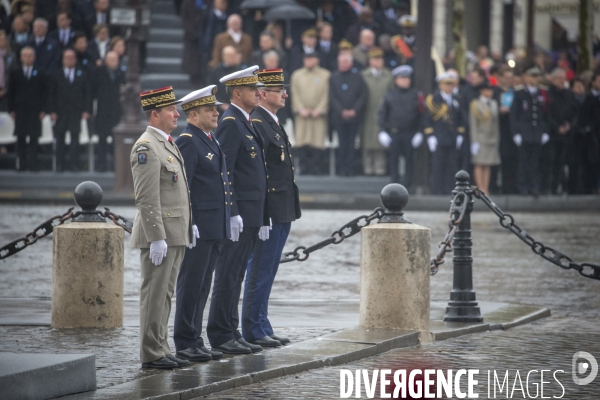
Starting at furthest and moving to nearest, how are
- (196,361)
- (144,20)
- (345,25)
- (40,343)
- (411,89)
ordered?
(345,25)
(144,20)
(411,89)
(40,343)
(196,361)

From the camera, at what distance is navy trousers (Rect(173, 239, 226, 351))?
8914 millimetres

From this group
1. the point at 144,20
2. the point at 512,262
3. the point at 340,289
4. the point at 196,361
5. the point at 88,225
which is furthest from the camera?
the point at 144,20

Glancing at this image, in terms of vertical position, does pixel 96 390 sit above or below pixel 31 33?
below

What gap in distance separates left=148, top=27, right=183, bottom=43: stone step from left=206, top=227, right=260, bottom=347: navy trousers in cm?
1962

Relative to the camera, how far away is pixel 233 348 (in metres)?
9.23

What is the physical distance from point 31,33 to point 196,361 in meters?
17.6

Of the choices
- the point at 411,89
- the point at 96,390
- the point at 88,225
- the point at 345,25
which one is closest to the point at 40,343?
the point at 88,225

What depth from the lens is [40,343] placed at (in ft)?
31.2

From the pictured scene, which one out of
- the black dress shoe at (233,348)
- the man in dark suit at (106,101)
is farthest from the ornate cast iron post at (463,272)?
the man in dark suit at (106,101)

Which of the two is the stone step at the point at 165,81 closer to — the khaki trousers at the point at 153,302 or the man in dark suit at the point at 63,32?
the man in dark suit at the point at 63,32

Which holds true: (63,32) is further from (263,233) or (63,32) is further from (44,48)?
(263,233)

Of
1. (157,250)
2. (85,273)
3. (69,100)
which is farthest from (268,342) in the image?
(69,100)

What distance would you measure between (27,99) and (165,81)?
11.0 ft

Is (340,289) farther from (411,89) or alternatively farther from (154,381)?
(411,89)
